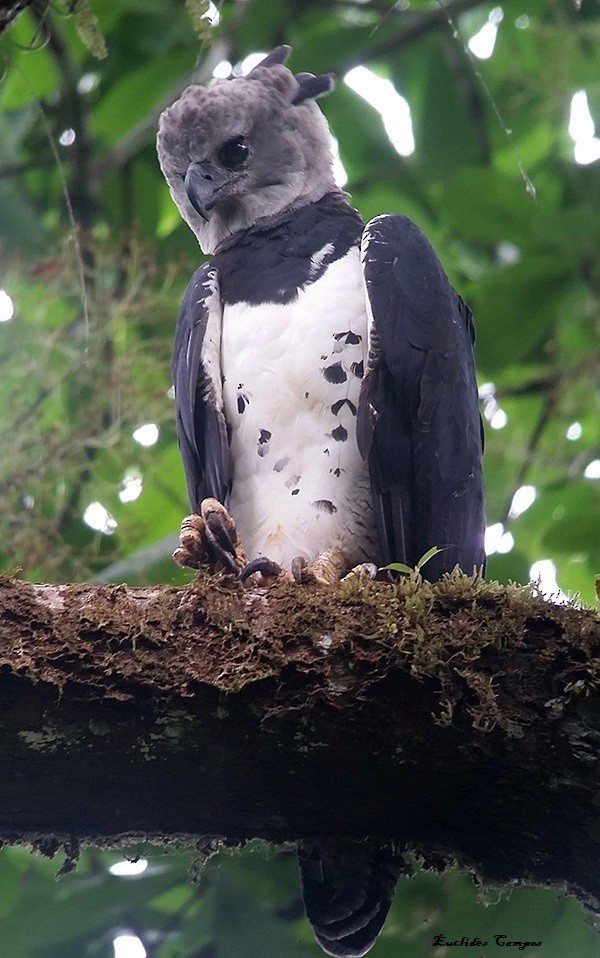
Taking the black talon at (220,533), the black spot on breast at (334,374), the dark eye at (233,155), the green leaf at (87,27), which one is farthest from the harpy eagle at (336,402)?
the green leaf at (87,27)

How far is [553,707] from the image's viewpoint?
6.36 ft

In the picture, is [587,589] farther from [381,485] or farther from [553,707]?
[553,707]

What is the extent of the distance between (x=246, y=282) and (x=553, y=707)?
1.76m

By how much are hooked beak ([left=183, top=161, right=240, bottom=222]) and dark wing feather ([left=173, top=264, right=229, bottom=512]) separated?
389mm

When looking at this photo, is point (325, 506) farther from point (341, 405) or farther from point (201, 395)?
point (201, 395)

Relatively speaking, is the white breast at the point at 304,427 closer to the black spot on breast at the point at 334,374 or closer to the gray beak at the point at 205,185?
the black spot on breast at the point at 334,374

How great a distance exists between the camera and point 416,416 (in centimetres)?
305

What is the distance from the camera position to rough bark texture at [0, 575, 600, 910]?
1.91 metres

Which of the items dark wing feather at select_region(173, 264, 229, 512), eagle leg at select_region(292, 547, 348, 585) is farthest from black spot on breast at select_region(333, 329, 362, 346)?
eagle leg at select_region(292, 547, 348, 585)

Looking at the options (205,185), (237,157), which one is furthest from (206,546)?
(237,157)

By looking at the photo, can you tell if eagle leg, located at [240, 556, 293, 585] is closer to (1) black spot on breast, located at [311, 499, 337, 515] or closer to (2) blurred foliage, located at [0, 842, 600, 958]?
(1) black spot on breast, located at [311, 499, 337, 515]

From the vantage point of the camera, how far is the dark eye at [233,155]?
3.79 metres

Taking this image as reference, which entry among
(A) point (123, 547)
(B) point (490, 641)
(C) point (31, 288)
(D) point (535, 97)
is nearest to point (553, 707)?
(B) point (490, 641)

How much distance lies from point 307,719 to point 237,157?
236 cm
